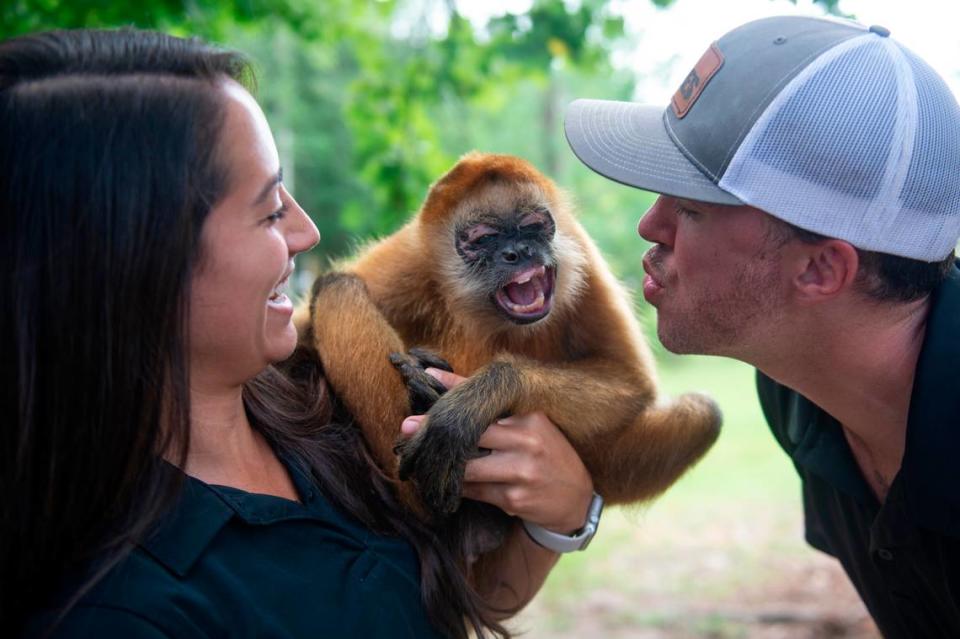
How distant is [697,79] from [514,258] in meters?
1.41

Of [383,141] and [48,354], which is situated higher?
[48,354]

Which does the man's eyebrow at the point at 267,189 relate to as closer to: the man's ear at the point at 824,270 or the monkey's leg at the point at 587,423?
the monkey's leg at the point at 587,423

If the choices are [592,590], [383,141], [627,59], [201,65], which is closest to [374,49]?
[383,141]

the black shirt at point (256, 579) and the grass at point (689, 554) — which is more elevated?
the black shirt at point (256, 579)

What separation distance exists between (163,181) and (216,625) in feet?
3.52

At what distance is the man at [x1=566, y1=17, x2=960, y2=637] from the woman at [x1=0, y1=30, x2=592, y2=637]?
1406mm

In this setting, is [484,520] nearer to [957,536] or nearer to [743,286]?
[743,286]

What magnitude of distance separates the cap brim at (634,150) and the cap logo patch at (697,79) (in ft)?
0.35

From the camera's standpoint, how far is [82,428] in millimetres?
1926

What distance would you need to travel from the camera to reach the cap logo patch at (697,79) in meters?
2.87

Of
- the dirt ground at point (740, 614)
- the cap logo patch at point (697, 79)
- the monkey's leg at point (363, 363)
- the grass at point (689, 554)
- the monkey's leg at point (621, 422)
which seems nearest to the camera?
the cap logo patch at point (697, 79)

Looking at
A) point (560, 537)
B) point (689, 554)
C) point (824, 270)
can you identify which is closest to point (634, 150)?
point (824, 270)

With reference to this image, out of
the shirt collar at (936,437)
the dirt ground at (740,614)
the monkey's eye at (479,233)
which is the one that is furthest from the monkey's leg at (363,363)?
the dirt ground at (740,614)

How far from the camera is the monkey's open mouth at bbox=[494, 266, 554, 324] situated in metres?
3.84
